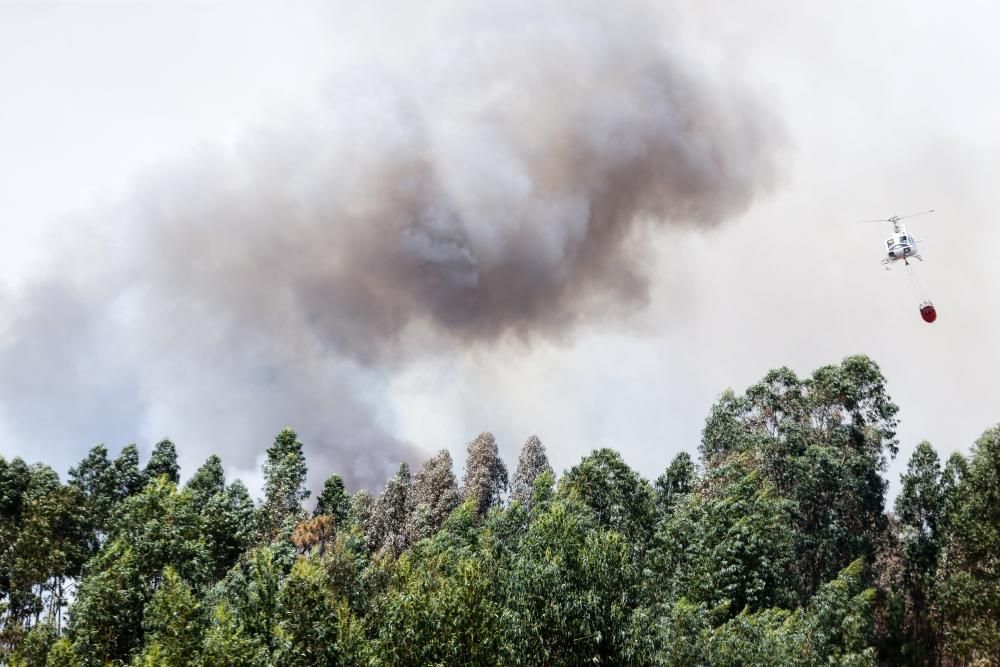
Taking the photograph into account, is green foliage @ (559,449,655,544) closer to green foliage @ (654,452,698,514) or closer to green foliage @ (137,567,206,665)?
green foliage @ (654,452,698,514)

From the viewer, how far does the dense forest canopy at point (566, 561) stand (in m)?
31.5

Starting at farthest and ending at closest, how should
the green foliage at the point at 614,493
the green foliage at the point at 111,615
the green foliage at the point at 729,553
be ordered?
the green foliage at the point at 614,493, the green foliage at the point at 729,553, the green foliage at the point at 111,615

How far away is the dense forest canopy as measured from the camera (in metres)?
31.5

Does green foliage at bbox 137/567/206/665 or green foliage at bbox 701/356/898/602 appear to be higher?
green foliage at bbox 701/356/898/602

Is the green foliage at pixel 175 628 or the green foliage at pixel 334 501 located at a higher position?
the green foliage at pixel 334 501

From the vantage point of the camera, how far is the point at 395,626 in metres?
30.7

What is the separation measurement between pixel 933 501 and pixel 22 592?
6662 cm

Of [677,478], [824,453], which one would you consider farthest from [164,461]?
[824,453]

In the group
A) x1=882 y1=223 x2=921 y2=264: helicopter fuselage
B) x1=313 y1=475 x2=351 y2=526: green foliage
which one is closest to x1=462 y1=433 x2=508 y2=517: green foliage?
x1=313 y1=475 x2=351 y2=526: green foliage

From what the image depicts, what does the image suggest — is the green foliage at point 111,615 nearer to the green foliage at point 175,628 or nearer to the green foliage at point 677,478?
the green foliage at point 175,628

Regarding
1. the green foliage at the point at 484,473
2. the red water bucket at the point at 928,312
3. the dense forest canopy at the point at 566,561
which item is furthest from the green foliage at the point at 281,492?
the red water bucket at the point at 928,312

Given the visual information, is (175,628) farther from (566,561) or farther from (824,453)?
(824,453)

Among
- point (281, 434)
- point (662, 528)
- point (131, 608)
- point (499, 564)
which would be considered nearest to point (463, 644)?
point (499, 564)

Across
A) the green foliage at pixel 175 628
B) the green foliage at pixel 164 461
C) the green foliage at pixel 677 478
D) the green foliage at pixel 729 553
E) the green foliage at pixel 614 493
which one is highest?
the green foliage at pixel 164 461
